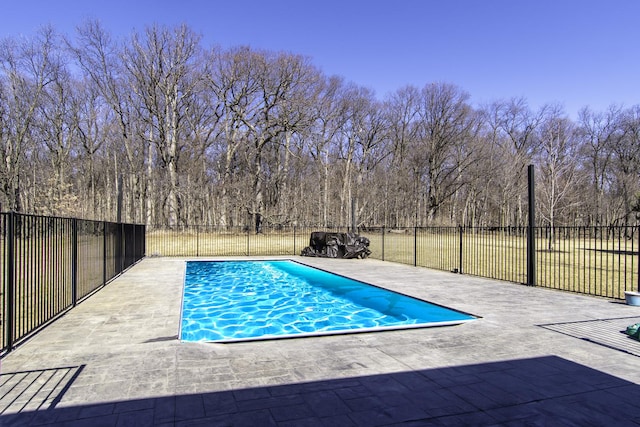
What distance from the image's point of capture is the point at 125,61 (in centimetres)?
2573

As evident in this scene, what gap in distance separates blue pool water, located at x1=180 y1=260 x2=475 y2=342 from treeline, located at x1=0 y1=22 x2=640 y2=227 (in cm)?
1310

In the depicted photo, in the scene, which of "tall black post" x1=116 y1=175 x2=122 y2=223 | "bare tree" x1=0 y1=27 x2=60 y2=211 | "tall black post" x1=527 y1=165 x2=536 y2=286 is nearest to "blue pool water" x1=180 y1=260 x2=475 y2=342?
"tall black post" x1=527 y1=165 x2=536 y2=286

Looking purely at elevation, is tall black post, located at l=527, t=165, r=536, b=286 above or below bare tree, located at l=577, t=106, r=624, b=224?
below

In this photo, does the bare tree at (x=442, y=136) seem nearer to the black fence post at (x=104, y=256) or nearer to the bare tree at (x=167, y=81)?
the bare tree at (x=167, y=81)

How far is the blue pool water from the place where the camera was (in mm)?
6512

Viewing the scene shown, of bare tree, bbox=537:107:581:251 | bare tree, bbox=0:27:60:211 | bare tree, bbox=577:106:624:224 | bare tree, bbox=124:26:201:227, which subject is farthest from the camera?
bare tree, bbox=577:106:624:224

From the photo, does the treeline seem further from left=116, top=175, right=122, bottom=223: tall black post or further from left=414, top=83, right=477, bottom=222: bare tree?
left=116, top=175, right=122, bottom=223: tall black post

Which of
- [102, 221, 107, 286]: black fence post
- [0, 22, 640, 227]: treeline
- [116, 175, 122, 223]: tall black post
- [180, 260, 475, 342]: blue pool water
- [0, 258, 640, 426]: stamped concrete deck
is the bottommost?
[180, 260, 475, 342]: blue pool water

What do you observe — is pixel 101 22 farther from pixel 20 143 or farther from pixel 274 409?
pixel 274 409

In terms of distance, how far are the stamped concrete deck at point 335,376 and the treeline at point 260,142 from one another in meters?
16.0

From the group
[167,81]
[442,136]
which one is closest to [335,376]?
[167,81]

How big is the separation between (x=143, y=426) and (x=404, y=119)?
37.1m

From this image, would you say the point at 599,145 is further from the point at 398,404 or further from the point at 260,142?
the point at 398,404

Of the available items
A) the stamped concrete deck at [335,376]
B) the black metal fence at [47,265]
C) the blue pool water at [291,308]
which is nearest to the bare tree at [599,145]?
the blue pool water at [291,308]
